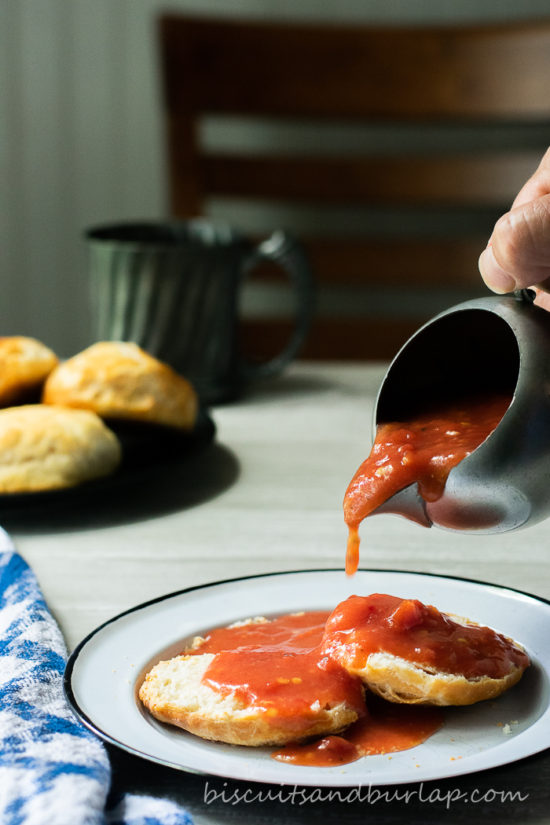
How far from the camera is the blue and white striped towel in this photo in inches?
21.4

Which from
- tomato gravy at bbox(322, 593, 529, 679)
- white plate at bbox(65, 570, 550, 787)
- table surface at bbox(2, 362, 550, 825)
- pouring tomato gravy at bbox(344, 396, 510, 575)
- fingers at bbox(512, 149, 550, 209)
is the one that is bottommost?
table surface at bbox(2, 362, 550, 825)

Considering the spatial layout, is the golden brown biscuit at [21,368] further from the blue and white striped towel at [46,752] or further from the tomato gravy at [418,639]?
the tomato gravy at [418,639]

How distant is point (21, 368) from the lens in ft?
4.15

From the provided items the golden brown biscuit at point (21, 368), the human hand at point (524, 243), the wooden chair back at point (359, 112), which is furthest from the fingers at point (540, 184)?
the wooden chair back at point (359, 112)

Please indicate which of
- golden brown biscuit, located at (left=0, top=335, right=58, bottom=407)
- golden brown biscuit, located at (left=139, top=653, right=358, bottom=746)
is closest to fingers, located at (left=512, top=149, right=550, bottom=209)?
golden brown biscuit, located at (left=139, top=653, right=358, bottom=746)

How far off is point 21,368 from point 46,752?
0.73 m

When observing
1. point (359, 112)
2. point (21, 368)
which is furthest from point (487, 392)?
point (359, 112)

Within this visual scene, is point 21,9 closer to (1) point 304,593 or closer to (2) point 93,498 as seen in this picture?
(2) point 93,498

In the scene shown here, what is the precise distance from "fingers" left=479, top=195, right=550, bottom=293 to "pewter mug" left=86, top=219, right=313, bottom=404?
0.77 m

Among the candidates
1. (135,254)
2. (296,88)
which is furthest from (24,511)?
(296,88)

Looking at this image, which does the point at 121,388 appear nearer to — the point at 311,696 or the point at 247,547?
the point at 247,547

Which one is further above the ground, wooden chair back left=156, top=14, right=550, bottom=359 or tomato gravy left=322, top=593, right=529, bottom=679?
wooden chair back left=156, top=14, right=550, bottom=359

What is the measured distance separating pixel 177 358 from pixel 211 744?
0.93 m

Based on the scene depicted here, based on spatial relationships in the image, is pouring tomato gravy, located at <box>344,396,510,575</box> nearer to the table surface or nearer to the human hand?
the human hand
